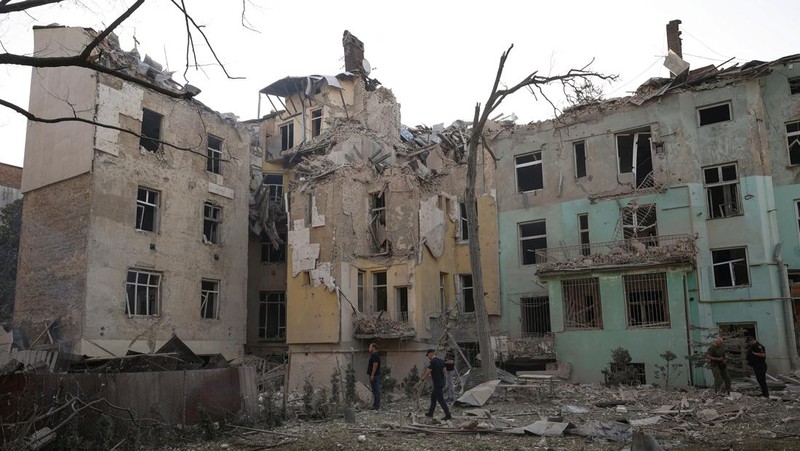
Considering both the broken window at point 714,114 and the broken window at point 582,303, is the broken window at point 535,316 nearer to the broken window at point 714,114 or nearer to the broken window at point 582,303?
the broken window at point 582,303

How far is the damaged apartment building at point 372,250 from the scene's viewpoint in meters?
24.9

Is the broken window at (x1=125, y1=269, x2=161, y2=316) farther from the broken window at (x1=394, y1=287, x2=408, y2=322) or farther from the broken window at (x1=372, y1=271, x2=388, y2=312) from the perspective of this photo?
the broken window at (x1=394, y1=287, x2=408, y2=322)

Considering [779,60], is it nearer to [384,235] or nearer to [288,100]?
[384,235]

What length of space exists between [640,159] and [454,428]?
646 inches

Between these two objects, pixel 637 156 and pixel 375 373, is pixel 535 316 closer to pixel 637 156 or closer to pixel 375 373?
pixel 637 156

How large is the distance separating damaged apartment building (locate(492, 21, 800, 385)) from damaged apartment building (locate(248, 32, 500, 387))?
280cm

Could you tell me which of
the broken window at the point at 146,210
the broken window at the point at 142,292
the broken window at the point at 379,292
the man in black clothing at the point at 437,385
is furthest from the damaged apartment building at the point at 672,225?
the broken window at the point at 146,210

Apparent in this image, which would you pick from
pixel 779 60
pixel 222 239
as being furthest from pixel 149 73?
pixel 779 60

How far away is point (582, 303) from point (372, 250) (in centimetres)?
903

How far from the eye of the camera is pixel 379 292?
26.6 meters

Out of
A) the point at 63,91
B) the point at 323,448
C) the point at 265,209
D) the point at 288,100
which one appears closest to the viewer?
the point at 323,448

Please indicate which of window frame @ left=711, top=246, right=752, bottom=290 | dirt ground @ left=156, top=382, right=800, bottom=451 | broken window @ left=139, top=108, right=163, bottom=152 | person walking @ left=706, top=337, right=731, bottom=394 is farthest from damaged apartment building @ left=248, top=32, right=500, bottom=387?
person walking @ left=706, top=337, right=731, bottom=394

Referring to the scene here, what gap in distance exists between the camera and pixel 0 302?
29828mm

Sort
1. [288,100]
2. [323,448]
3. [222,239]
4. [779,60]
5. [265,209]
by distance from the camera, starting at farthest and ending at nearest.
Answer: [288,100]
[265,209]
[222,239]
[779,60]
[323,448]
